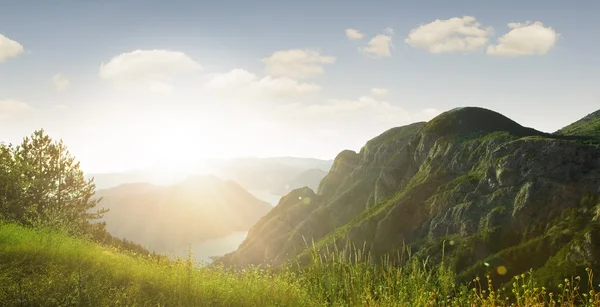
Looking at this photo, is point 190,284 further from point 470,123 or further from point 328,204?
point 328,204

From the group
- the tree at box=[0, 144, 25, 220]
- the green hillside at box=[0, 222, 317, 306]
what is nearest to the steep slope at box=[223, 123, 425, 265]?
the tree at box=[0, 144, 25, 220]

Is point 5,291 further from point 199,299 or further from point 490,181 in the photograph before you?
point 490,181

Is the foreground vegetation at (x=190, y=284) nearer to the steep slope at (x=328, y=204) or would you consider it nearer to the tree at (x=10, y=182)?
the tree at (x=10, y=182)

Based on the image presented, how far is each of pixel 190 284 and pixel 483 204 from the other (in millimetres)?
91539

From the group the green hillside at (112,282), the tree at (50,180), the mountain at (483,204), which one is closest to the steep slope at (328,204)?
the mountain at (483,204)

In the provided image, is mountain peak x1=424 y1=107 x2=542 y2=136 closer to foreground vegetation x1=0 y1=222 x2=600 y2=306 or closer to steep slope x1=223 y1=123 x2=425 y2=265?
steep slope x1=223 y1=123 x2=425 y2=265

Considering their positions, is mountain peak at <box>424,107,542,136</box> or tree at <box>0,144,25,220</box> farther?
mountain peak at <box>424,107,542,136</box>

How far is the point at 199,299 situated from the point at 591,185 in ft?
289

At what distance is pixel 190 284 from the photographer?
413 inches

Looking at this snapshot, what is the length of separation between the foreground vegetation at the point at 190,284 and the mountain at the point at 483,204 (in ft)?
97.6

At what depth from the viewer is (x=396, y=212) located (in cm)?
10831

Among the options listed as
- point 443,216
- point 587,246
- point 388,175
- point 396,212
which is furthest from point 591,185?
point 388,175

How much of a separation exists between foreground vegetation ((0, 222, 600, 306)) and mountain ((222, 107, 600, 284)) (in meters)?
29.7

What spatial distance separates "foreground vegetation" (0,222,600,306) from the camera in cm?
874
